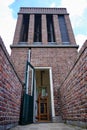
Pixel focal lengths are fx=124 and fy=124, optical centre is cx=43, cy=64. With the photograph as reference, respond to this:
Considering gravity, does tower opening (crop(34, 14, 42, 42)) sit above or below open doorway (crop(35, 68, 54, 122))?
above

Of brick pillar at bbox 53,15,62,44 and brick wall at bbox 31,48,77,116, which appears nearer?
brick wall at bbox 31,48,77,116

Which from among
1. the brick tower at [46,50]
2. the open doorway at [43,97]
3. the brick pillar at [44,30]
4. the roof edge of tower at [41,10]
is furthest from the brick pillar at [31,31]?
the open doorway at [43,97]

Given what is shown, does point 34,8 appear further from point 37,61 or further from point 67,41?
point 37,61

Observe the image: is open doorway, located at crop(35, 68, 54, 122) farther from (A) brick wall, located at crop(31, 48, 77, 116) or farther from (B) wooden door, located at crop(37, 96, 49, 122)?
(A) brick wall, located at crop(31, 48, 77, 116)

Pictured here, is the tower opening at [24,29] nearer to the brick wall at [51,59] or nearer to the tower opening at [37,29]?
the tower opening at [37,29]

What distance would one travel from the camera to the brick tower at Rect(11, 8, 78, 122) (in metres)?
6.33

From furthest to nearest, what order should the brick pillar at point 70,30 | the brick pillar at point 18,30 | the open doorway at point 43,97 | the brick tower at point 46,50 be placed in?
the brick pillar at point 70,30 < the brick pillar at point 18,30 < the open doorway at point 43,97 < the brick tower at point 46,50

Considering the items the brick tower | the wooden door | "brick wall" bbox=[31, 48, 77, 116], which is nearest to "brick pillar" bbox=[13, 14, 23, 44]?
the brick tower

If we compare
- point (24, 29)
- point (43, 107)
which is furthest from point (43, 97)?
point (24, 29)

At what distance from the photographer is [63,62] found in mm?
6746

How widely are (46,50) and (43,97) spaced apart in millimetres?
3261

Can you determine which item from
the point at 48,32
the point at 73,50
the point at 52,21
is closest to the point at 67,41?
the point at 73,50

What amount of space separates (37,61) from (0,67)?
4451 mm

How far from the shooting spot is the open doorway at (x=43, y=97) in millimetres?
7358
